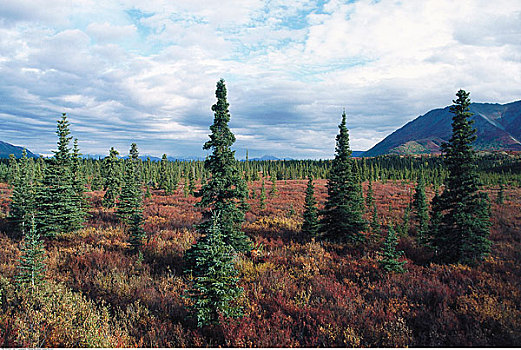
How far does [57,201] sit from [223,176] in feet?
43.2

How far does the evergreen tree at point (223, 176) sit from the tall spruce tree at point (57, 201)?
35.8ft

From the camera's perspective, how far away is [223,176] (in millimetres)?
11289

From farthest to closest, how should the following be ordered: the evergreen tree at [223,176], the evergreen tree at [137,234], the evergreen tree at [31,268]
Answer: the evergreen tree at [137,234], the evergreen tree at [223,176], the evergreen tree at [31,268]

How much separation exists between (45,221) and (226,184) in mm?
12454

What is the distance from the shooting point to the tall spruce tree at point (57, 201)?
15.5 meters

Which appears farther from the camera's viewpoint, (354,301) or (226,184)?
(226,184)

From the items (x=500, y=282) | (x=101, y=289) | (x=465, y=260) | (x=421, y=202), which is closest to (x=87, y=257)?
(x=101, y=289)

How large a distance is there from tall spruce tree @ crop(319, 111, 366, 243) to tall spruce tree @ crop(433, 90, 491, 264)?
404 centimetres

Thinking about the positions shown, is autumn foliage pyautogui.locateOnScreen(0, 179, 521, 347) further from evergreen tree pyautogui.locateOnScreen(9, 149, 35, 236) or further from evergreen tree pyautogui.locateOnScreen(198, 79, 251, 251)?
evergreen tree pyautogui.locateOnScreen(9, 149, 35, 236)

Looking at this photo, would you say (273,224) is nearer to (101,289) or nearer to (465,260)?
(465,260)

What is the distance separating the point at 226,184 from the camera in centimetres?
1130

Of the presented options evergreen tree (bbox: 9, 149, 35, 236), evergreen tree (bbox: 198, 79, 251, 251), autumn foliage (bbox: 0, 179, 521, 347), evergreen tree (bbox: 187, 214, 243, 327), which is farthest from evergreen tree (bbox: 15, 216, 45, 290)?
evergreen tree (bbox: 9, 149, 35, 236)

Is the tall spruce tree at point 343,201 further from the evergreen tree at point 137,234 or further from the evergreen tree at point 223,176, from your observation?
the evergreen tree at point 137,234

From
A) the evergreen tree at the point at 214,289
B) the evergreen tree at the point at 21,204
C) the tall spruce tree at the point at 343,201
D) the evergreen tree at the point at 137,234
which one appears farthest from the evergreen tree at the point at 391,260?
the evergreen tree at the point at 21,204
